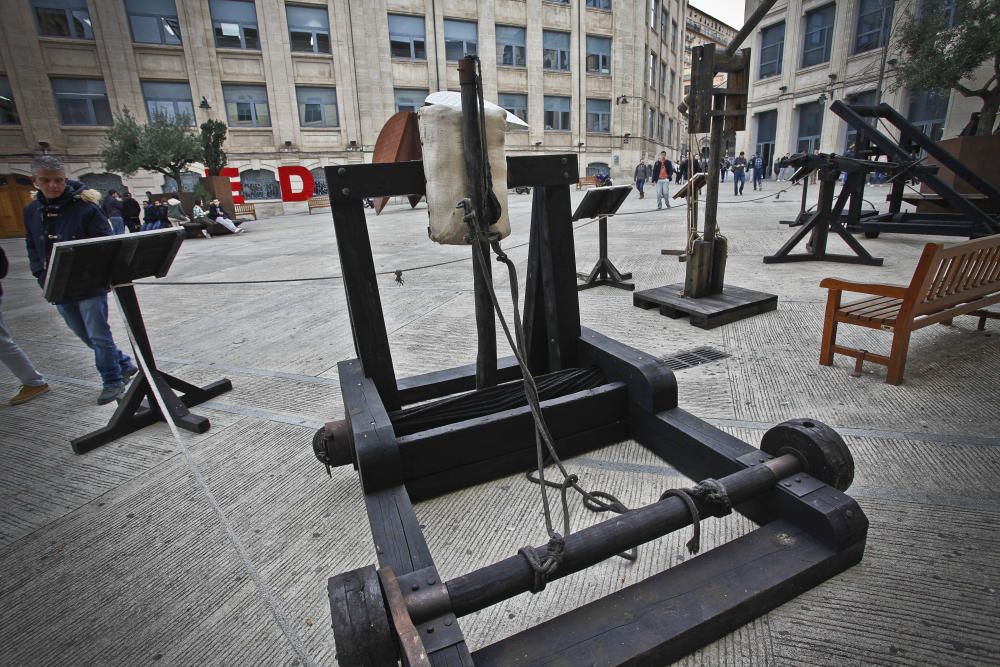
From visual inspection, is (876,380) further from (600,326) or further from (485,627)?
(485,627)

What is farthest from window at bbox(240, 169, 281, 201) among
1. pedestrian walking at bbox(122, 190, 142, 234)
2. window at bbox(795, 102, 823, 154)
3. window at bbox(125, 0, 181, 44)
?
window at bbox(795, 102, 823, 154)

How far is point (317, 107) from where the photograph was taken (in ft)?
110

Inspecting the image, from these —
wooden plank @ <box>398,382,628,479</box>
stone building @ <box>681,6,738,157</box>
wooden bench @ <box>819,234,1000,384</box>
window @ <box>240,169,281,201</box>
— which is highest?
stone building @ <box>681,6,738,157</box>

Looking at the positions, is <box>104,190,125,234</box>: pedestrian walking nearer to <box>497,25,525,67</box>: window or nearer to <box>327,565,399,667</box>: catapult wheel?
<box>327,565,399,667</box>: catapult wheel

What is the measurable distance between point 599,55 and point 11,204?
38.1 meters

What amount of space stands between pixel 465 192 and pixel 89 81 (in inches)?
1516

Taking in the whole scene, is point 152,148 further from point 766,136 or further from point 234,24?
point 766,136

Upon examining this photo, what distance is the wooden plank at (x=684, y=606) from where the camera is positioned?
1513mm

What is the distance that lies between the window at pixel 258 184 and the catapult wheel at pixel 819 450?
3597cm

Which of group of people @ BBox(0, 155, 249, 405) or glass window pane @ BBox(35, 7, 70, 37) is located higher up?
glass window pane @ BBox(35, 7, 70, 37)

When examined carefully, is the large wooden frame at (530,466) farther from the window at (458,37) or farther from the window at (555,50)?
the window at (555,50)

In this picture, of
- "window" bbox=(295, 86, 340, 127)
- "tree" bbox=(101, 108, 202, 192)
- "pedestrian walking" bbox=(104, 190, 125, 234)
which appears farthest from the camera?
"window" bbox=(295, 86, 340, 127)

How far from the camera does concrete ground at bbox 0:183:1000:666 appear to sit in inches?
74.3

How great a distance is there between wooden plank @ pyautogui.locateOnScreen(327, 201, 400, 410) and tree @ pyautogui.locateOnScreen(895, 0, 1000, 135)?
86.5 feet
